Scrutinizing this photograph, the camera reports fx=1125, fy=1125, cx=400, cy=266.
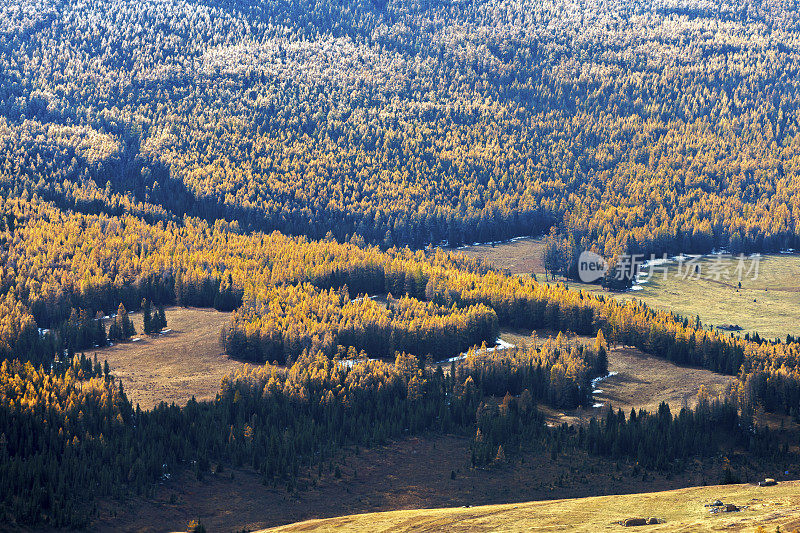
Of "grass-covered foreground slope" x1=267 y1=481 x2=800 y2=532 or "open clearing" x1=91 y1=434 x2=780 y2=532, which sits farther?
"open clearing" x1=91 y1=434 x2=780 y2=532

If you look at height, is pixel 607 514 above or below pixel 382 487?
above

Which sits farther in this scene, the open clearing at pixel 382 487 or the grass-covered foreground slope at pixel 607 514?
the open clearing at pixel 382 487

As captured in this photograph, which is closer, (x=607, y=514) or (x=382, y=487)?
(x=607, y=514)

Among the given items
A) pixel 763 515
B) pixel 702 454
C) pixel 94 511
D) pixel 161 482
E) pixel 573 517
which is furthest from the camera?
pixel 702 454

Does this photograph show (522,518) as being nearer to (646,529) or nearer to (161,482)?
(646,529)

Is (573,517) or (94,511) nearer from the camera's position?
(573,517)

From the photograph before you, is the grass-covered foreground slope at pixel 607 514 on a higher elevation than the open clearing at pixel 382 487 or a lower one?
higher

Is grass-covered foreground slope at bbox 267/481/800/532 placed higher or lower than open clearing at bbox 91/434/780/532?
higher

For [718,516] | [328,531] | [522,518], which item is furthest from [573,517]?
[328,531]
